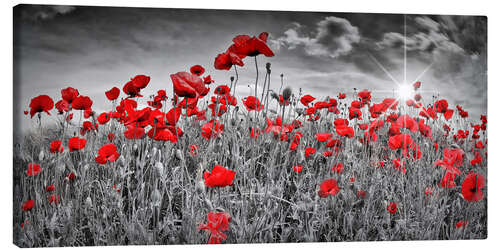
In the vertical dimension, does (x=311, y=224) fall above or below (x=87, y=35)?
below

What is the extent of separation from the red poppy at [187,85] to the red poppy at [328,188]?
1.08 metres

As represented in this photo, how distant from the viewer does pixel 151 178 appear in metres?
3.41

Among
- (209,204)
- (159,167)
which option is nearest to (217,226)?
(209,204)

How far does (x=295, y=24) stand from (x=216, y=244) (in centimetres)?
162

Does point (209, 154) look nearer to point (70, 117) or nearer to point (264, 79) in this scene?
point (264, 79)

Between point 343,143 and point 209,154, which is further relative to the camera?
point 343,143

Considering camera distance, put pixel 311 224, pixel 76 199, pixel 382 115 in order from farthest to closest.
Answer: pixel 382 115 < pixel 311 224 < pixel 76 199

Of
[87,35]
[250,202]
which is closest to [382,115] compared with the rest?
[250,202]

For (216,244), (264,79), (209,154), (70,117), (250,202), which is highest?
(264,79)

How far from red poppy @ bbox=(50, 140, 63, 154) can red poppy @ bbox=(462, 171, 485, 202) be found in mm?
2880

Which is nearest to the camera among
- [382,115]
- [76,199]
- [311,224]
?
[76,199]

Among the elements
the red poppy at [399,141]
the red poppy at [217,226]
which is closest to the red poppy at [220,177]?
the red poppy at [217,226]

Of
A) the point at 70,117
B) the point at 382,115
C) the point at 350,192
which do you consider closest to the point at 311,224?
the point at 350,192

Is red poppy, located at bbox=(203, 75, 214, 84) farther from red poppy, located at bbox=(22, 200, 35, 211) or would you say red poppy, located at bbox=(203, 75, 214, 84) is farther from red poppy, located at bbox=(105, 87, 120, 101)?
Answer: red poppy, located at bbox=(22, 200, 35, 211)
